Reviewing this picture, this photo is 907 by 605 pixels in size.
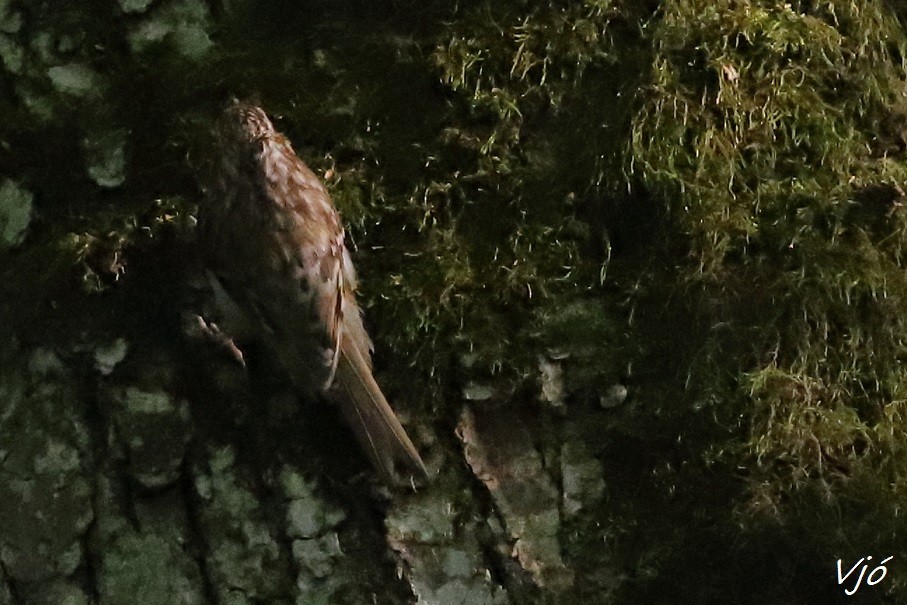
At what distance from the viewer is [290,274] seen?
2.51 metres

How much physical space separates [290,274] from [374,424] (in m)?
0.51

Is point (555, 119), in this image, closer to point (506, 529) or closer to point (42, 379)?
point (506, 529)

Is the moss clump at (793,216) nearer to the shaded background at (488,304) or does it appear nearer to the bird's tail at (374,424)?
the shaded background at (488,304)

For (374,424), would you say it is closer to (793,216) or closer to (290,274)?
(290,274)

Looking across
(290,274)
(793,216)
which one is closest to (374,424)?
(290,274)

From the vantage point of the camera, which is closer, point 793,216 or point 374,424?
point 374,424

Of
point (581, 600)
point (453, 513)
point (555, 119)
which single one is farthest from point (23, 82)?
point (581, 600)

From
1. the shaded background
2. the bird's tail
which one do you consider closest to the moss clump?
the shaded background

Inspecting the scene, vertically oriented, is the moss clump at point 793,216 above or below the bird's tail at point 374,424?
above

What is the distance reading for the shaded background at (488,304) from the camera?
82.7 inches

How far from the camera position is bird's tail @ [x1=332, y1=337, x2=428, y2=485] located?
2117mm

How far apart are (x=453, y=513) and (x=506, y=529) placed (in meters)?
0.10

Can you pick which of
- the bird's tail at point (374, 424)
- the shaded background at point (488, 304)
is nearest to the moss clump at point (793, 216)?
the shaded background at point (488, 304)

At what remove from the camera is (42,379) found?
221 centimetres
